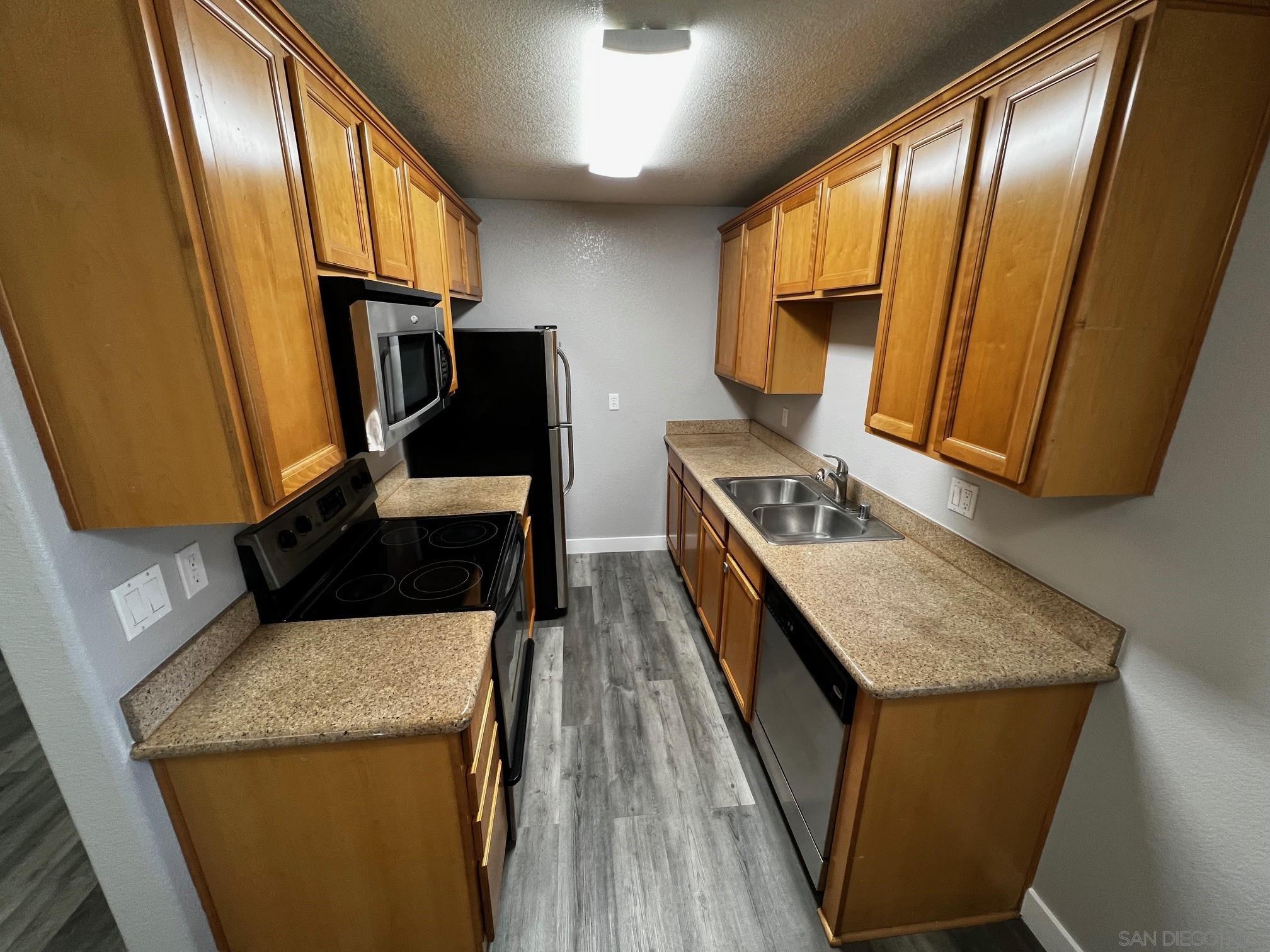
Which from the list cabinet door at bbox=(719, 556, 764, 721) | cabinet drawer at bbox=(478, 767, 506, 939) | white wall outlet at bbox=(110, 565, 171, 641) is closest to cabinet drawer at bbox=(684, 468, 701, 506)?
cabinet door at bbox=(719, 556, 764, 721)

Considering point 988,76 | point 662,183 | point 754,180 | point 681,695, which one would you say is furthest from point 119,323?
point 754,180

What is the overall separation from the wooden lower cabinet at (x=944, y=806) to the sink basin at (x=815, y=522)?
78 cm

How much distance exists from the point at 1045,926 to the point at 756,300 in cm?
261

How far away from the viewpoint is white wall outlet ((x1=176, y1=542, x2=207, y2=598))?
1.13 meters

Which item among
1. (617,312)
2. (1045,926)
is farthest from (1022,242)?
(617,312)

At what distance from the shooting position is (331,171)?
4.05ft

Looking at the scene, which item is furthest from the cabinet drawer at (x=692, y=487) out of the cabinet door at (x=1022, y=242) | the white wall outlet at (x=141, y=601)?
the white wall outlet at (x=141, y=601)

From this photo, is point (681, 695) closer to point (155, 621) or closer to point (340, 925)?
point (340, 925)

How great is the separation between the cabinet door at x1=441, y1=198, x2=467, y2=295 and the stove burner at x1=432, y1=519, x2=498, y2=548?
117 centimetres

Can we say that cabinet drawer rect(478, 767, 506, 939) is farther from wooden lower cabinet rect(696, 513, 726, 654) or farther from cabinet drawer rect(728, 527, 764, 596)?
wooden lower cabinet rect(696, 513, 726, 654)

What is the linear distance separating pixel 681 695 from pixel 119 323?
7.55 ft

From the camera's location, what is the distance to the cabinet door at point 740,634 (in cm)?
195

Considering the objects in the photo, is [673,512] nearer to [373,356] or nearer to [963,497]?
[963,497]

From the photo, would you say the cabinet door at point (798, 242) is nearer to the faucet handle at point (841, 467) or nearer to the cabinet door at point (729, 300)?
the cabinet door at point (729, 300)
